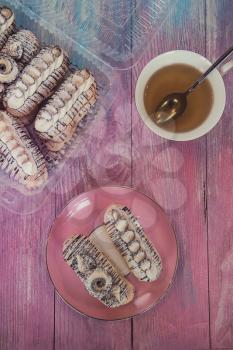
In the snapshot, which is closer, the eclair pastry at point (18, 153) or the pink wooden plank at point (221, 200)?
the eclair pastry at point (18, 153)

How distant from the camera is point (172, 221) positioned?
1189 mm

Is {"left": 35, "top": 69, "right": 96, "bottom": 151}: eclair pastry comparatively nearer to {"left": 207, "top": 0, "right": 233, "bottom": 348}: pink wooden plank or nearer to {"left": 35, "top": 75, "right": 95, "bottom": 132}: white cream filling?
{"left": 35, "top": 75, "right": 95, "bottom": 132}: white cream filling

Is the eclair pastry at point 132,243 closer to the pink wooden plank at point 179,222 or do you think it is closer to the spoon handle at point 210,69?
the pink wooden plank at point 179,222

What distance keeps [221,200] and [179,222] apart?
0.29 ft

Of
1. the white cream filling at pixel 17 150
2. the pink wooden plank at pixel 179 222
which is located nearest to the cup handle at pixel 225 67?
the pink wooden plank at pixel 179 222

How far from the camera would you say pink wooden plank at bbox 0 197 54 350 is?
1.17m

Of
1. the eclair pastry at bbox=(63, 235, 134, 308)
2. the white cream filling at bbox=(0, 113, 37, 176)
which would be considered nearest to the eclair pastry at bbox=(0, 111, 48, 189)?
the white cream filling at bbox=(0, 113, 37, 176)

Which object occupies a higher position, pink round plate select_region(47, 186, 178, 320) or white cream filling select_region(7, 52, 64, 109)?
white cream filling select_region(7, 52, 64, 109)

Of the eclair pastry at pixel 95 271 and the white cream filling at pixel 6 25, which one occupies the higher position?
the white cream filling at pixel 6 25

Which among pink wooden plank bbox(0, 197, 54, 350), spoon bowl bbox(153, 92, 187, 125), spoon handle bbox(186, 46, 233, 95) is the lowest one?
pink wooden plank bbox(0, 197, 54, 350)

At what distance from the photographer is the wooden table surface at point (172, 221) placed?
117cm

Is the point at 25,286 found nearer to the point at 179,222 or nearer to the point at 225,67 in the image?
the point at 179,222

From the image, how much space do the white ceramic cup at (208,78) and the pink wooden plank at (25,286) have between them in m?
0.24

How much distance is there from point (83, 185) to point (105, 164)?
54 millimetres
